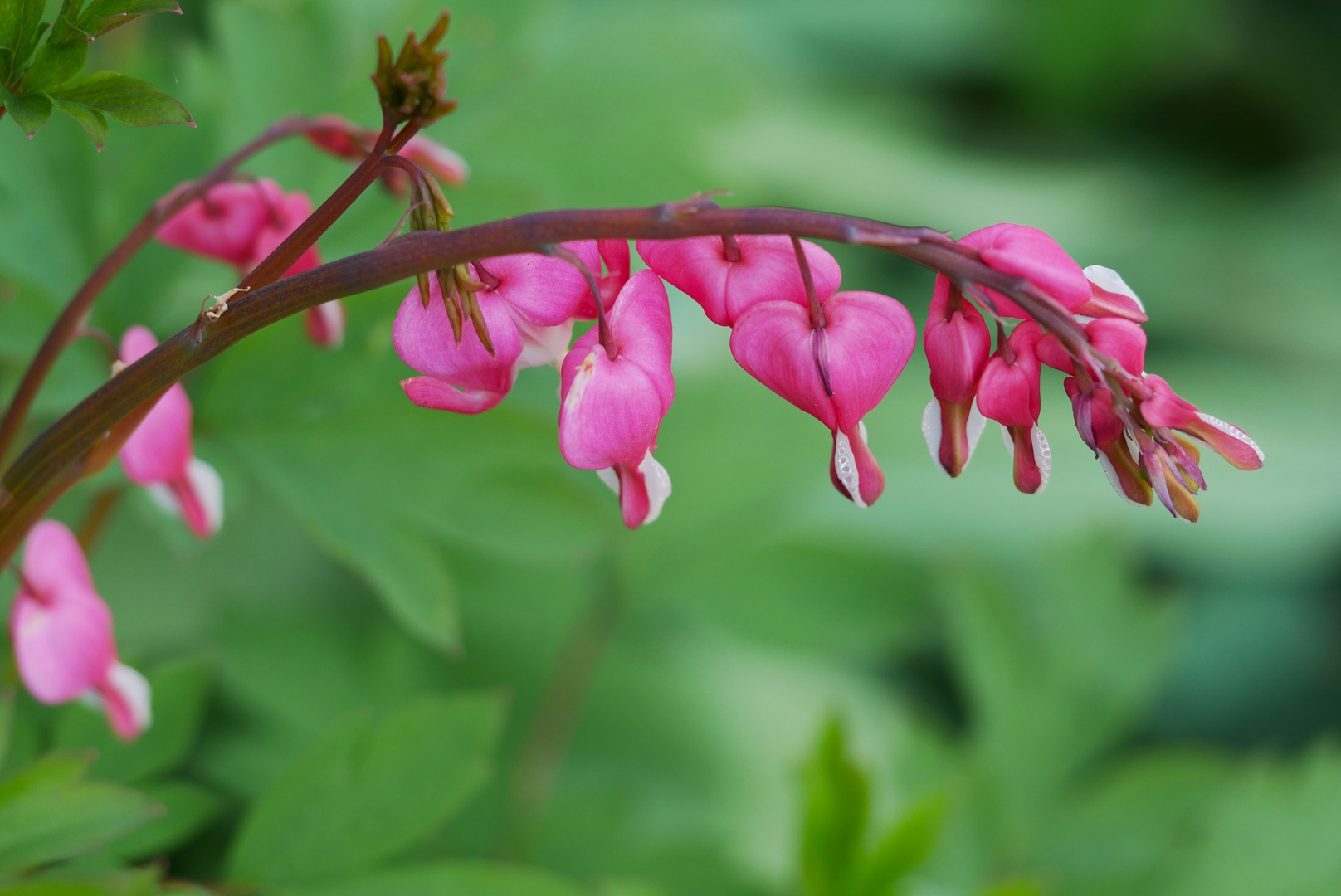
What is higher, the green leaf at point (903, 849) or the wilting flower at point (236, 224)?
the wilting flower at point (236, 224)

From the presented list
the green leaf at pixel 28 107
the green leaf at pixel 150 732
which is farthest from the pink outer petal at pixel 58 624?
the green leaf at pixel 28 107

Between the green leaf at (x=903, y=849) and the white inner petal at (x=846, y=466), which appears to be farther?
the green leaf at (x=903, y=849)

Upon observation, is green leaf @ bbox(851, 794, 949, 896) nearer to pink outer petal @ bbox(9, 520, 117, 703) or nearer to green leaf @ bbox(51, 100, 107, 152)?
pink outer petal @ bbox(9, 520, 117, 703)

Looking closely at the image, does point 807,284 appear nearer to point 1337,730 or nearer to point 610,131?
point 610,131

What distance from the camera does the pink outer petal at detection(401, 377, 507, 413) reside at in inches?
16.2

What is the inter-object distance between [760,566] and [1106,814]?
41cm

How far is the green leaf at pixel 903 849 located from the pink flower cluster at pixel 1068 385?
0.40 metres

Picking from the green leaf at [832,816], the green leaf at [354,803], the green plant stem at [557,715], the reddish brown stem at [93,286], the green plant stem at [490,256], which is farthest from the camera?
the green plant stem at [557,715]

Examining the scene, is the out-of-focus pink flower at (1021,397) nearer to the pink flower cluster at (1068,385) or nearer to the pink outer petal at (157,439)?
the pink flower cluster at (1068,385)

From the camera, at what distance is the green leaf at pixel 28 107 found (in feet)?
1.27

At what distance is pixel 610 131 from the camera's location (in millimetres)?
1102

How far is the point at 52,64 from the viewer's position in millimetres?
395

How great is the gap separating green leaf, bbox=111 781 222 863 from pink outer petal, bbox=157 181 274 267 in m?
0.31

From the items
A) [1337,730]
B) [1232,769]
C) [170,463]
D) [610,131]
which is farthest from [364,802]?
[1337,730]
